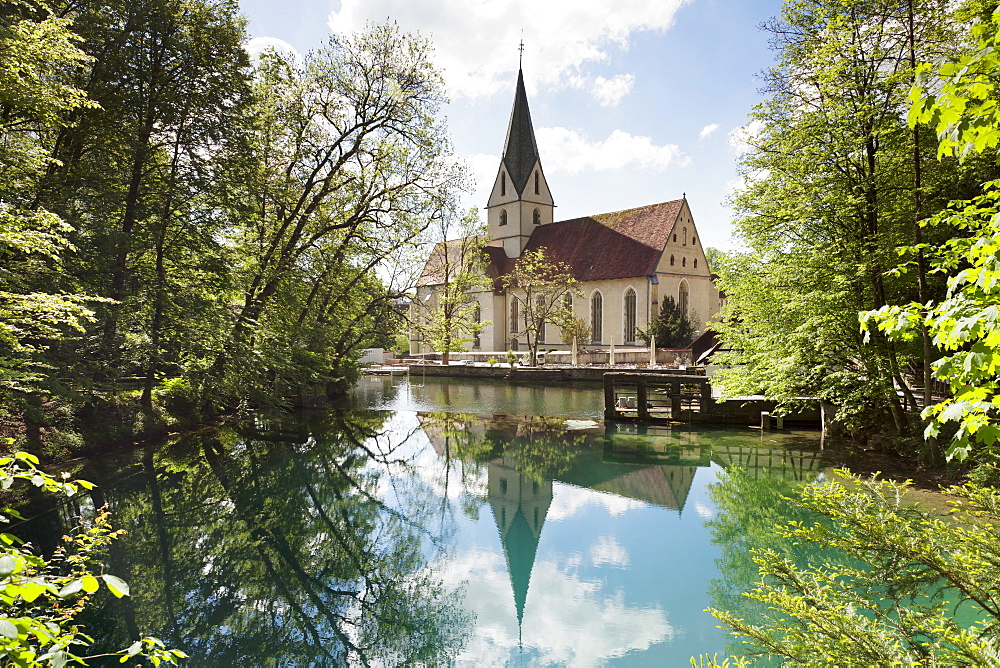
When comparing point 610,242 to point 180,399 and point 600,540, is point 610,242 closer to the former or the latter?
point 180,399

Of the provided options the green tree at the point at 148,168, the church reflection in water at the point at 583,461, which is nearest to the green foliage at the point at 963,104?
the church reflection in water at the point at 583,461

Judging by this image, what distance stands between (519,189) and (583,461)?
3871 cm

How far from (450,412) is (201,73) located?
1349 cm

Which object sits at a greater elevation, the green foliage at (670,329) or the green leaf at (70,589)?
the green foliage at (670,329)

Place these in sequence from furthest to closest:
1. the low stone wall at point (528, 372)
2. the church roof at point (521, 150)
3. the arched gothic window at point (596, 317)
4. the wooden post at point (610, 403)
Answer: the church roof at point (521, 150) → the arched gothic window at point (596, 317) → the low stone wall at point (528, 372) → the wooden post at point (610, 403)

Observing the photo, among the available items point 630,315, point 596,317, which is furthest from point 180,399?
point 596,317

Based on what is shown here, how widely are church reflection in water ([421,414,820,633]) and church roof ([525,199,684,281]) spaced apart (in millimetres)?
25187

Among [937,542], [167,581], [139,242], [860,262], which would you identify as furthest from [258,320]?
[937,542]

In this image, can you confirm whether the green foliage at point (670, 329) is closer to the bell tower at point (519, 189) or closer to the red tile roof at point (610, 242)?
the red tile roof at point (610, 242)

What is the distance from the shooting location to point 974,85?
7.35 ft

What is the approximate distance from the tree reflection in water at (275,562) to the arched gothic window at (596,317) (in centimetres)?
3193

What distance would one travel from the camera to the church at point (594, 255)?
4181 cm

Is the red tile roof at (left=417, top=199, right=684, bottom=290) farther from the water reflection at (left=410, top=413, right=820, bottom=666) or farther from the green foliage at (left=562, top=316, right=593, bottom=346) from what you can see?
the water reflection at (left=410, top=413, right=820, bottom=666)

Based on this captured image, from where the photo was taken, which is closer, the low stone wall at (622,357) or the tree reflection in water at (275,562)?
the tree reflection in water at (275,562)
